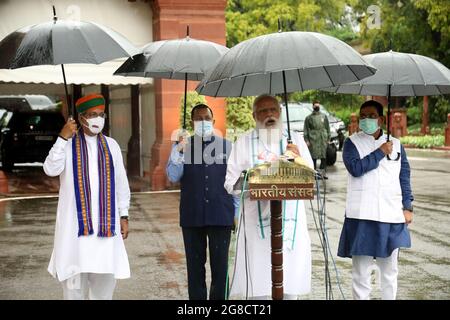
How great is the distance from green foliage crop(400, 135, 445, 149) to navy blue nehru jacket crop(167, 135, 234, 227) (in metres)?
24.8

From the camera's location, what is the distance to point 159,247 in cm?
992

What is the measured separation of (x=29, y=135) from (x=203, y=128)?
15030mm

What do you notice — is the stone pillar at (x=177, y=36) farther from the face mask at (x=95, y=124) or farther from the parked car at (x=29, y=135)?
the face mask at (x=95, y=124)

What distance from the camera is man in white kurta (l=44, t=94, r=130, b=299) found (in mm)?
5594

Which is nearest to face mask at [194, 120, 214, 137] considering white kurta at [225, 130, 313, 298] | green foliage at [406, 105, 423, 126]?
white kurta at [225, 130, 313, 298]

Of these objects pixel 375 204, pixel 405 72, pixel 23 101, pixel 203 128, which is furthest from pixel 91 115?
pixel 23 101

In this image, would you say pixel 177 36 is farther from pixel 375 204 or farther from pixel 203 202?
pixel 375 204

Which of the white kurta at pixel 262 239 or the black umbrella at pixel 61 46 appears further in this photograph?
the black umbrella at pixel 61 46

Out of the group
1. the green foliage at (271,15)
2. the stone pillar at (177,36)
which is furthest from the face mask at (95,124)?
the green foliage at (271,15)

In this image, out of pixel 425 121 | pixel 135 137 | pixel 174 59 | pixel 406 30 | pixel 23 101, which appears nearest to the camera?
pixel 174 59

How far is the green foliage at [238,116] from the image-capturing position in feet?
58.0

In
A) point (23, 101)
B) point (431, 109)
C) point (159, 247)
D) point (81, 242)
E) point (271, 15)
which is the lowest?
point (159, 247)

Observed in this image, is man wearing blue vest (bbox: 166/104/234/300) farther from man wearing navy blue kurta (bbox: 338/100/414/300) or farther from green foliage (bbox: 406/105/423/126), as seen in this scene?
green foliage (bbox: 406/105/423/126)
